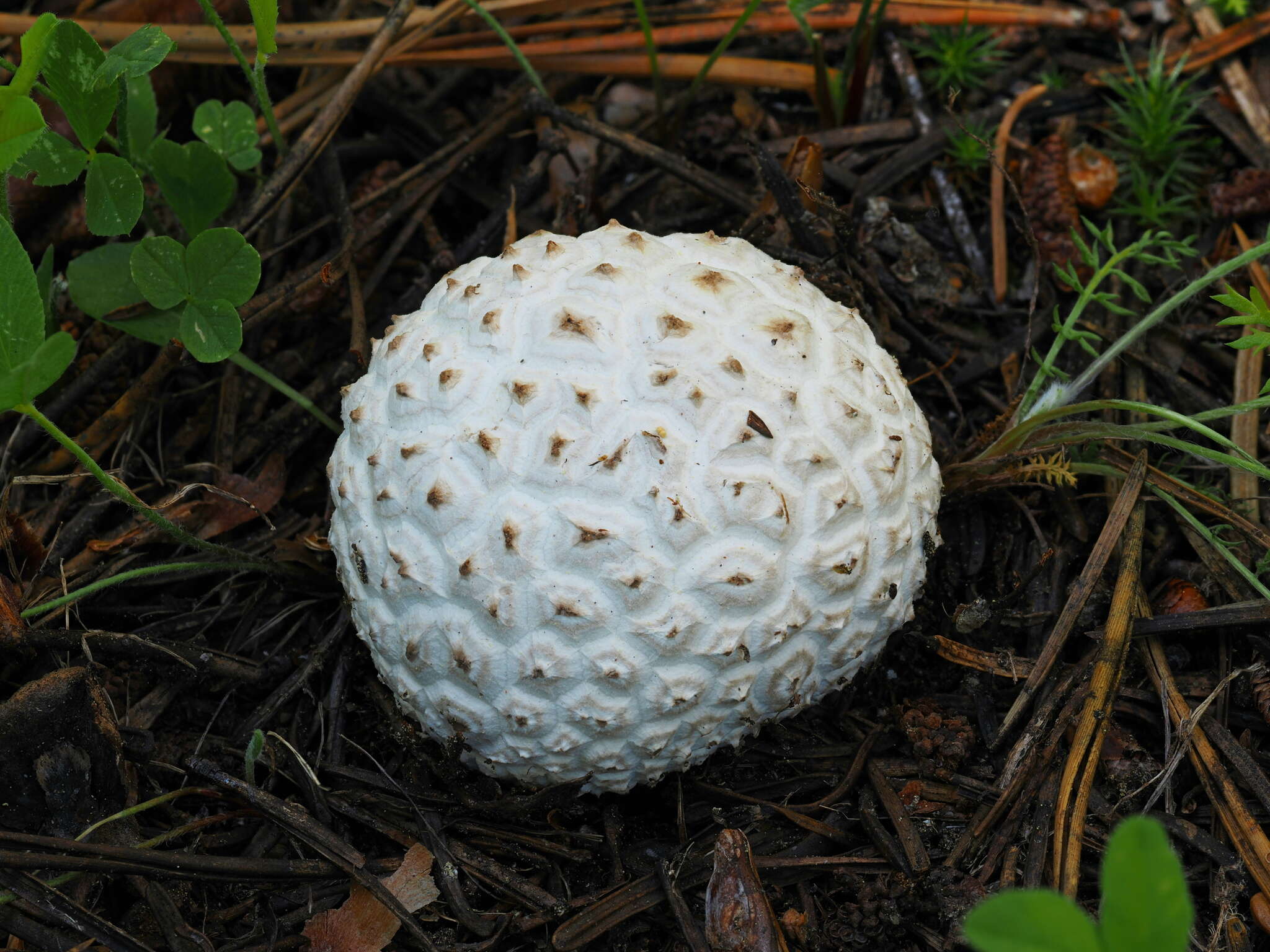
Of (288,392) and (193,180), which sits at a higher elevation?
(193,180)

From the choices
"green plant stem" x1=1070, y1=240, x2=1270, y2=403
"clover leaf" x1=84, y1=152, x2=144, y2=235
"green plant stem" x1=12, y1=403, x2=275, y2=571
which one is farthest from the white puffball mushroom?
"clover leaf" x1=84, y1=152, x2=144, y2=235

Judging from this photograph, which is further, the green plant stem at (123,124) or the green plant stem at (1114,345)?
the green plant stem at (123,124)

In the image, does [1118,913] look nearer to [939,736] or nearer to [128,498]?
[939,736]

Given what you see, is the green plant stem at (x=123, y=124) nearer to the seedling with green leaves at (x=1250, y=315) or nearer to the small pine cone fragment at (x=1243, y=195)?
the seedling with green leaves at (x=1250, y=315)

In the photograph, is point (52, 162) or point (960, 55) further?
point (960, 55)

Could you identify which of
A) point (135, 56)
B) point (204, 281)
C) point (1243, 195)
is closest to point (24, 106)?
point (135, 56)

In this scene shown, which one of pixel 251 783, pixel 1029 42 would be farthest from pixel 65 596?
pixel 1029 42

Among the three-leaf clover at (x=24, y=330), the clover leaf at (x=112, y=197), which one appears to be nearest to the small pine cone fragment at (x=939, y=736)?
the three-leaf clover at (x=24, y=330)
